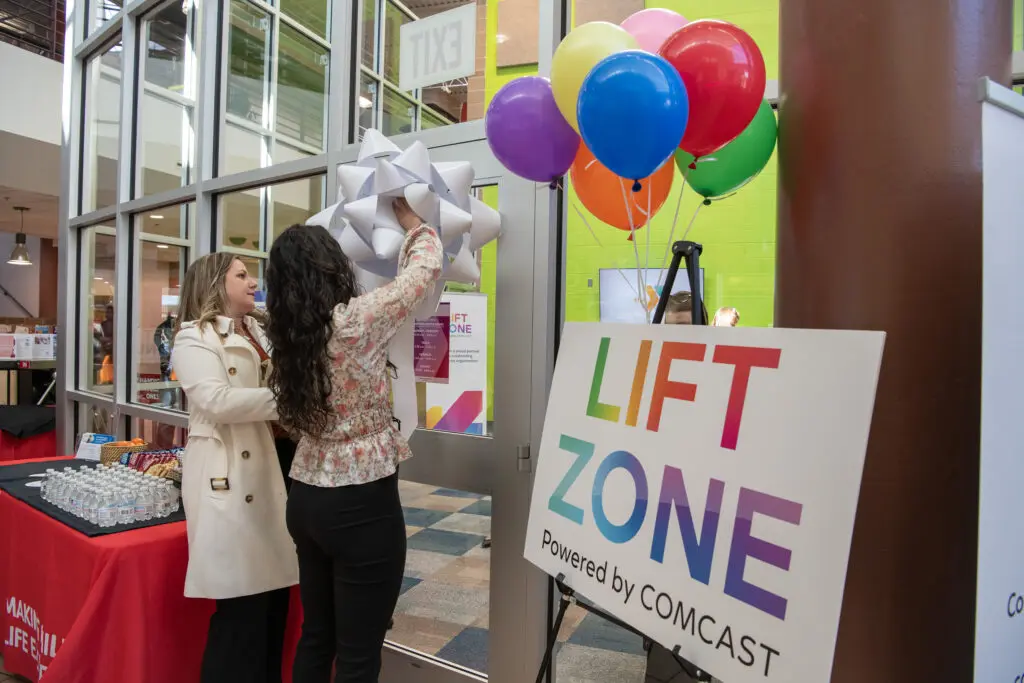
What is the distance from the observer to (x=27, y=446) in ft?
14.4

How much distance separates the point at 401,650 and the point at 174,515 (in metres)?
0.90

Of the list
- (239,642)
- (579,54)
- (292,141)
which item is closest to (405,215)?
(579,54)

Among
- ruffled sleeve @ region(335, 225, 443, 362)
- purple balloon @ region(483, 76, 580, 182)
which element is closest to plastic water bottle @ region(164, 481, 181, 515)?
ruffled sleeve @ region(335, 225, 443, 362)

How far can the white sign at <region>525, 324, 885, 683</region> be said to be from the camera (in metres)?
0.87

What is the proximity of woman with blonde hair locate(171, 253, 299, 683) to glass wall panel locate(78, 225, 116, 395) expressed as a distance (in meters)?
2.89

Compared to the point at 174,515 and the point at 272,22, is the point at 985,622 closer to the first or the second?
the point at 174,515

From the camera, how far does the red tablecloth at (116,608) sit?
1752 mm

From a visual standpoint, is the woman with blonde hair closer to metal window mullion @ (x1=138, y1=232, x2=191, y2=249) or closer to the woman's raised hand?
the woman's raised hand

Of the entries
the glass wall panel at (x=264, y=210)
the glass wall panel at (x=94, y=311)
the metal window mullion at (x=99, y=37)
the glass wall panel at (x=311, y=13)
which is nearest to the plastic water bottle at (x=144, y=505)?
the glass wall panel at (x=264, y=210)

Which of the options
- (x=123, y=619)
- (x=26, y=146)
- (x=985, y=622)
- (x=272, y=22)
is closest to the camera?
(x=985, y=622)

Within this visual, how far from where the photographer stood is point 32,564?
2154 millimetres

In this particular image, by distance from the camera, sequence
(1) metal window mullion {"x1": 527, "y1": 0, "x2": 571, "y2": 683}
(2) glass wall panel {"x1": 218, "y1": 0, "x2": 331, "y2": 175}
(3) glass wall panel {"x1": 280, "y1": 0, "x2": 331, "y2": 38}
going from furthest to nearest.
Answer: (2) glass wall panel {"x1": 218, "y1": 0, "x2": 331, "y2": 175} → (3) glass wall panel {"x1": 280, "y1": 0, "x2": 331, "y2": 38} → (1) metal window mullion {"x1": 527, "y1": 0, "x2": 571, "y2": 683}

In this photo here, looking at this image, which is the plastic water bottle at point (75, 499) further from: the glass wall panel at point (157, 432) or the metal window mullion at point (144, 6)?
the metal window mullion at point (144, 6)

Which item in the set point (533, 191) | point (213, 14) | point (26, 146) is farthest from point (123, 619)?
point (26, 146)
